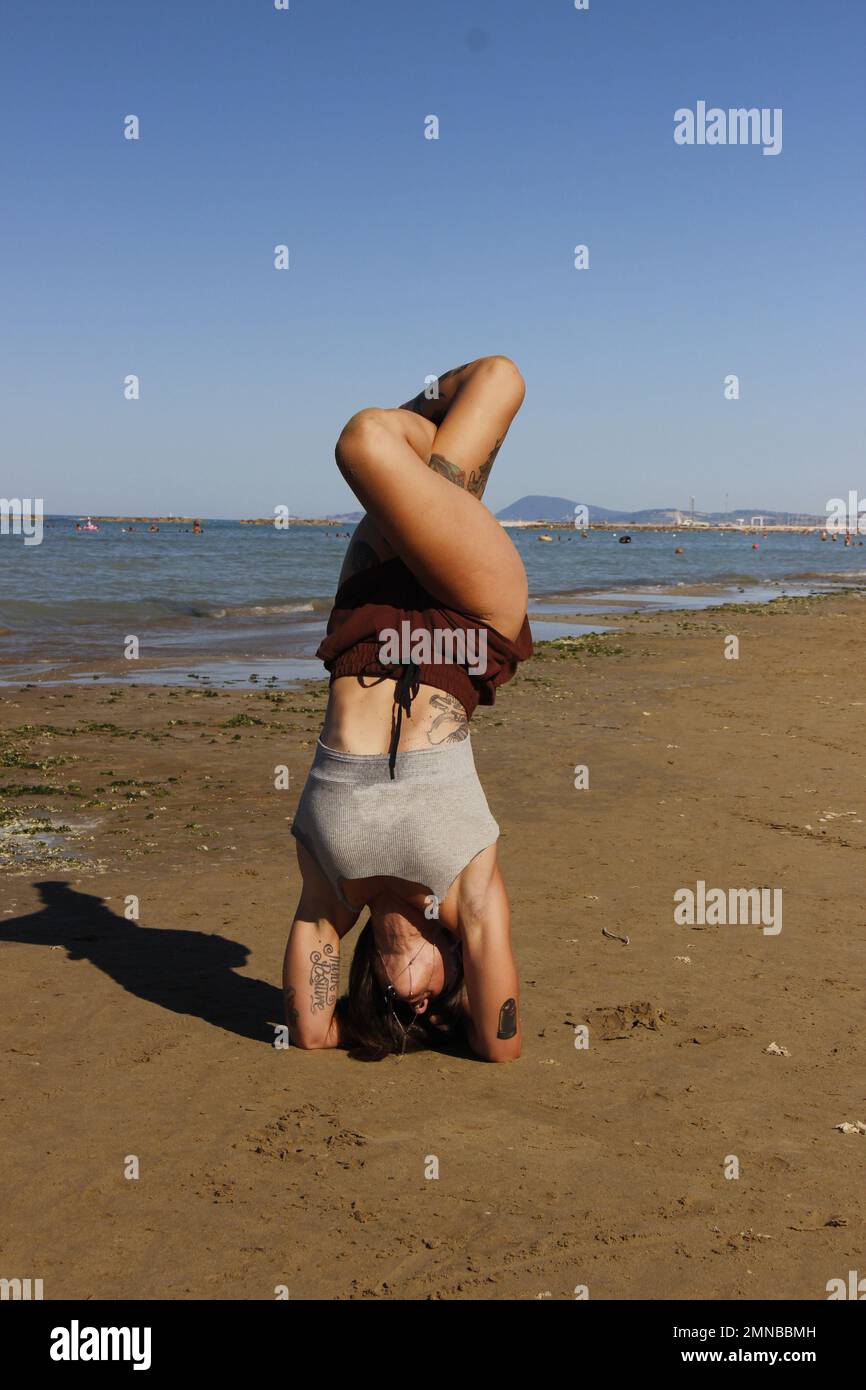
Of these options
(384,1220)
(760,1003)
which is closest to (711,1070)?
(760,1003)

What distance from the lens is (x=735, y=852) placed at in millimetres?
7723

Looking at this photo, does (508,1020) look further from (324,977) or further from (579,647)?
(579,647)

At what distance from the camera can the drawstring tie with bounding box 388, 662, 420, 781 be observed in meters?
4.38

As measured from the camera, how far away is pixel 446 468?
14.0ft

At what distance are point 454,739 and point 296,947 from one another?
1.04 m

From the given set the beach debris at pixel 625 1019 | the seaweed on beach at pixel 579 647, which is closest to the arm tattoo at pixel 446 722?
the beach debris at pixel 625 1019

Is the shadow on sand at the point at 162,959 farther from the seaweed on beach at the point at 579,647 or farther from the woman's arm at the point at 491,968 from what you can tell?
the seaweed on beach at the point at 579,647

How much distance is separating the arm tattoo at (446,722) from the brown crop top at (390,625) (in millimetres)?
51

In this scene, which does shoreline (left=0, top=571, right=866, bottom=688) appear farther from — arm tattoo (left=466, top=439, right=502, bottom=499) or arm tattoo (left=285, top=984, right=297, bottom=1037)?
arm tattoo (left=466, top=439, right=502, bottom=499)

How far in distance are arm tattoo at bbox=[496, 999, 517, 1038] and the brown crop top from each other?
1.08m

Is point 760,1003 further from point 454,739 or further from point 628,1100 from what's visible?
point 454,739

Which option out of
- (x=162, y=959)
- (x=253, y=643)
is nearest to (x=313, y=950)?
(x=162, y=959)

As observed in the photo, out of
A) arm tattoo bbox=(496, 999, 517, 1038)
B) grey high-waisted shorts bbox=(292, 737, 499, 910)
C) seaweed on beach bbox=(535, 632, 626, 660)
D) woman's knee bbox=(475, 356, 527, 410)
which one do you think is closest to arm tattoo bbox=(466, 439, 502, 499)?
woman's knee bbox=(475, 356, 527, 410)

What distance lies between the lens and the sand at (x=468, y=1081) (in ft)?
11.0
